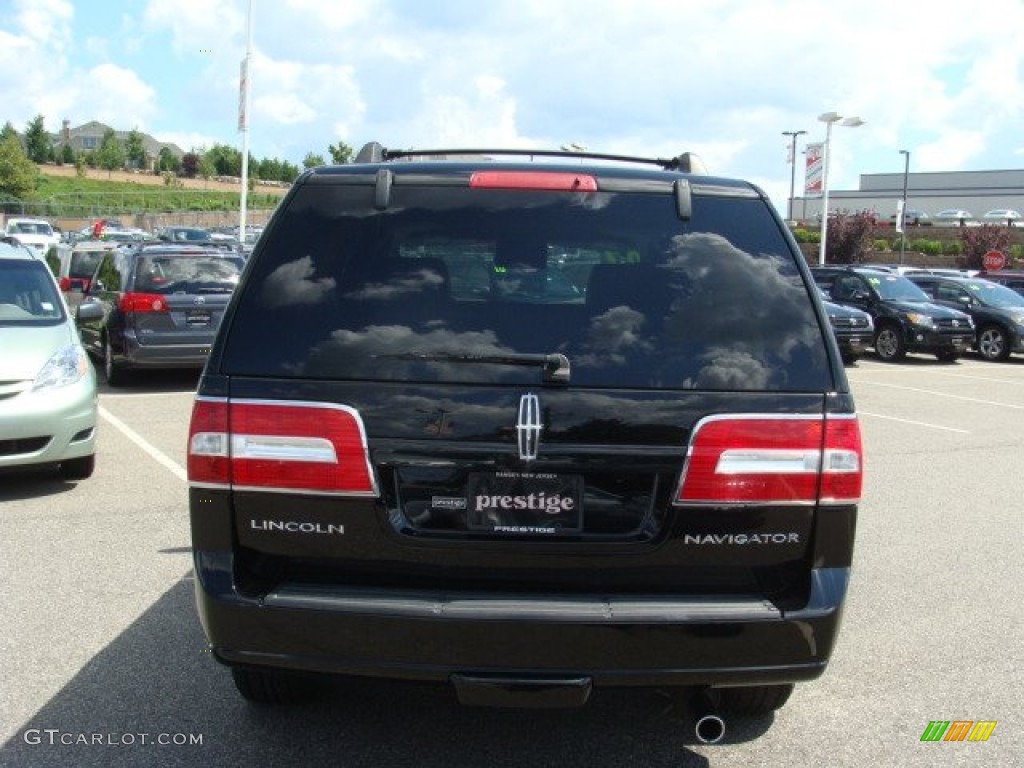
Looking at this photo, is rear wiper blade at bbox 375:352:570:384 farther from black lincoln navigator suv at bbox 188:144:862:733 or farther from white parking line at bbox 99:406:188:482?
white parking line at bbox 99:406:188:482

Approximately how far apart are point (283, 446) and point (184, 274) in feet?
35.8

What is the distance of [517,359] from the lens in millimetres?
2971

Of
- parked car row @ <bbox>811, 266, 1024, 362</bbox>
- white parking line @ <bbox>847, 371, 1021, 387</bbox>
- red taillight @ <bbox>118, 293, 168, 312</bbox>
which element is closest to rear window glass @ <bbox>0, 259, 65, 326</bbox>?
red taillight @ <bbox>118, 293, 168, 312</bbox>

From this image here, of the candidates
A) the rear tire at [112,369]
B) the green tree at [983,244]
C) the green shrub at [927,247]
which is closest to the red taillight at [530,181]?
the rear tire at [112,369]

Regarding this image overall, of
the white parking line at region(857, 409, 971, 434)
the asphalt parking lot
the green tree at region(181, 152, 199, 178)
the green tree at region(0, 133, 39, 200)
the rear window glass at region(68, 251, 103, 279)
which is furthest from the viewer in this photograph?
the green tree at region(181, 152, 199, 178)

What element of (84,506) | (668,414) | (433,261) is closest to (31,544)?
(84,506)

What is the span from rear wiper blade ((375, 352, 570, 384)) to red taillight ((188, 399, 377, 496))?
0.25 m

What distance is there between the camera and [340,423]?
2973 millimetres

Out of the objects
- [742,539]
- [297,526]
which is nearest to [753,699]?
[742,539]

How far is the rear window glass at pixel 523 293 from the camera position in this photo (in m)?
3.00

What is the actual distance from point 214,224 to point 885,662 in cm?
7872

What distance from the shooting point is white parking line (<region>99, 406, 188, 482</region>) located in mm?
8367

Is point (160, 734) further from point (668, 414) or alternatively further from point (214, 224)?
point (214, 224)

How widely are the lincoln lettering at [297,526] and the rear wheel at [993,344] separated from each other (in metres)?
21.2
